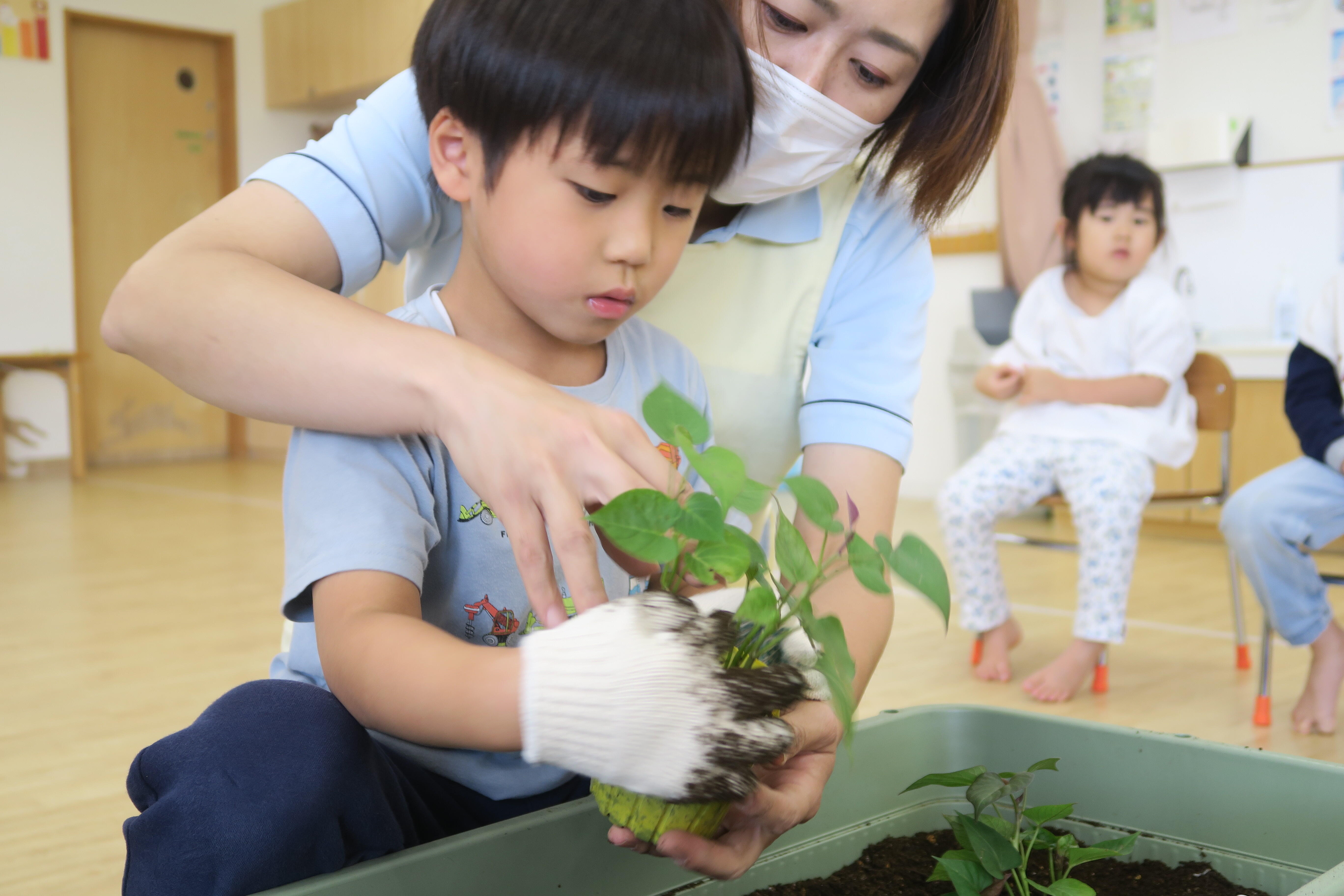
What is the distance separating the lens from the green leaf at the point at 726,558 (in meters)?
0.56

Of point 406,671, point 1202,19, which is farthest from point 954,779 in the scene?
point 1202,19

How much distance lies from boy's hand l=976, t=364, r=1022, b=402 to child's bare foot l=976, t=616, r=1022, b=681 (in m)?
0.53

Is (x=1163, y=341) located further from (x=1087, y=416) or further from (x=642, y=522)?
(x=642, y=522)

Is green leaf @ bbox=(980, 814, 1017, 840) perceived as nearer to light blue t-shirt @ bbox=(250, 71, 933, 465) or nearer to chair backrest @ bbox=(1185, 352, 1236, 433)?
light blue t-shirt @ bbox=(250, 71, 933, 465)

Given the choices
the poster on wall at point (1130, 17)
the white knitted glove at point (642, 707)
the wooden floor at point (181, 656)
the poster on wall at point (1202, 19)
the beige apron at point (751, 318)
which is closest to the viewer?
the white knitted glove at point (642, 707)

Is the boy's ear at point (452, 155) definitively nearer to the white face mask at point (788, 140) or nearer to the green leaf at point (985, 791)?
the white face mask at point (788, 140)

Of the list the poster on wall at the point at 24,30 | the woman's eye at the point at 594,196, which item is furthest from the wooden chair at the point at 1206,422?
the poster on wall at the point at 24,30

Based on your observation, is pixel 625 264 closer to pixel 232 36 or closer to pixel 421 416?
pixel 421 416

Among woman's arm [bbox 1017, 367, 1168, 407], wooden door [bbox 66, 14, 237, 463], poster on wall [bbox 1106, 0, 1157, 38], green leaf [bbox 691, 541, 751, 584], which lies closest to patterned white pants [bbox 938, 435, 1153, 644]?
woman's arm [bbox 1017, 367, 1168, 407]

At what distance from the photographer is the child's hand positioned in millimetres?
2584

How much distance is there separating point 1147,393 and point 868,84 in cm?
183

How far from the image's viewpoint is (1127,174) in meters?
2.79

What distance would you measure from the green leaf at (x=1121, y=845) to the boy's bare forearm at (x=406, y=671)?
44 centimetres

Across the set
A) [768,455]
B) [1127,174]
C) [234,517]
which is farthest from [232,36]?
[768,455]
